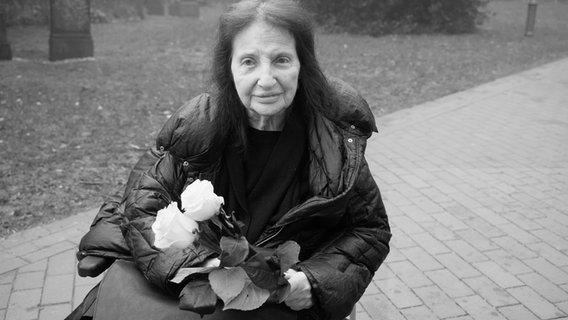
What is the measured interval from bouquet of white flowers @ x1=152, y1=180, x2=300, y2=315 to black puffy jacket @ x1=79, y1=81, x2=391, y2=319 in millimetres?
206

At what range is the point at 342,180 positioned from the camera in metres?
2.27

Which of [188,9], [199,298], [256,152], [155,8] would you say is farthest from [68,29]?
[155,8]

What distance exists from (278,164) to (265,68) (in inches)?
15.1

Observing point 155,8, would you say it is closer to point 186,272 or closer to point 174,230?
point 186,272

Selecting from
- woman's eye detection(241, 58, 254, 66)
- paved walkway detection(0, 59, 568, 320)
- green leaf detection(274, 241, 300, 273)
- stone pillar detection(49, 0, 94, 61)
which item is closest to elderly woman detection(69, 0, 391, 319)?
woman's eye detection(241, 58, 254, 66)

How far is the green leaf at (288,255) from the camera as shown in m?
1.96

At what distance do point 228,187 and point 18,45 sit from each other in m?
10.8

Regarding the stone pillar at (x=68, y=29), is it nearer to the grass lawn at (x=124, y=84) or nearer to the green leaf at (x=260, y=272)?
the grass lawn at (x=124, y=84)

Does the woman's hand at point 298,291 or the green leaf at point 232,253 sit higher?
the green leaf at point 232,253

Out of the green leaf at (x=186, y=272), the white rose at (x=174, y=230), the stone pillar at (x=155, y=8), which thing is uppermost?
the stone pillar at (x=155, y=8)

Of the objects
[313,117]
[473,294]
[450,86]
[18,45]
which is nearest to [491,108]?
[450,86]

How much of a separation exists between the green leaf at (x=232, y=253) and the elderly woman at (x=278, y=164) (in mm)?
339

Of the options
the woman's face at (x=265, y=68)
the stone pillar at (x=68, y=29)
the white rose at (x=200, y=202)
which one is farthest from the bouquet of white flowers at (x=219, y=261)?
the stone pillar at (x=68, y=29)

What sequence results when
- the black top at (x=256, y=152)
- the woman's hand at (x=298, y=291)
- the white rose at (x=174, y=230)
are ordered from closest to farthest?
1. the white rose at (x=174, y=230)
2. the woman's hand at (x=298, y=291)
3. the black top at (x=256, y=152)
